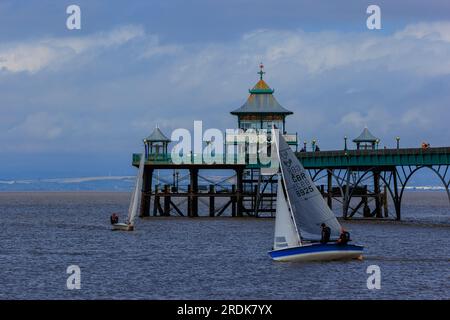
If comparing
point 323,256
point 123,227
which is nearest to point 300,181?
point 323,256

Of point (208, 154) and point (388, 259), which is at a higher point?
point (208, 154)

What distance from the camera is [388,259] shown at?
248 feet

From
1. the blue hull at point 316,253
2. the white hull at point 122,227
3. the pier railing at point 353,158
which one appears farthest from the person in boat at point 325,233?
the white hull at point 122,227

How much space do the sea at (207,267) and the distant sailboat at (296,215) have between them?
1.05m

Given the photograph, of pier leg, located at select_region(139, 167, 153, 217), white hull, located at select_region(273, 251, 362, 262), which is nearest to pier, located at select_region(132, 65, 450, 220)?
pier leg, located at select_region(139, 167, 153, 217)

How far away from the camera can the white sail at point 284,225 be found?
7044cm

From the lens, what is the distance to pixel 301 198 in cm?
7100

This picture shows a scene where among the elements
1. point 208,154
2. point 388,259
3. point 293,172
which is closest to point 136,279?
point 293,172

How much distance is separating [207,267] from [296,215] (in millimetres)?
6586

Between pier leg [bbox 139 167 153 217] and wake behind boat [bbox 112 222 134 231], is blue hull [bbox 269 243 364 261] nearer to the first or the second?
wake behind boat [bbox 112 222 134 231]

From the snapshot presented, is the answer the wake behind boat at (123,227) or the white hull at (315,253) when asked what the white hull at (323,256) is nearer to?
the white hull at (315,253)
